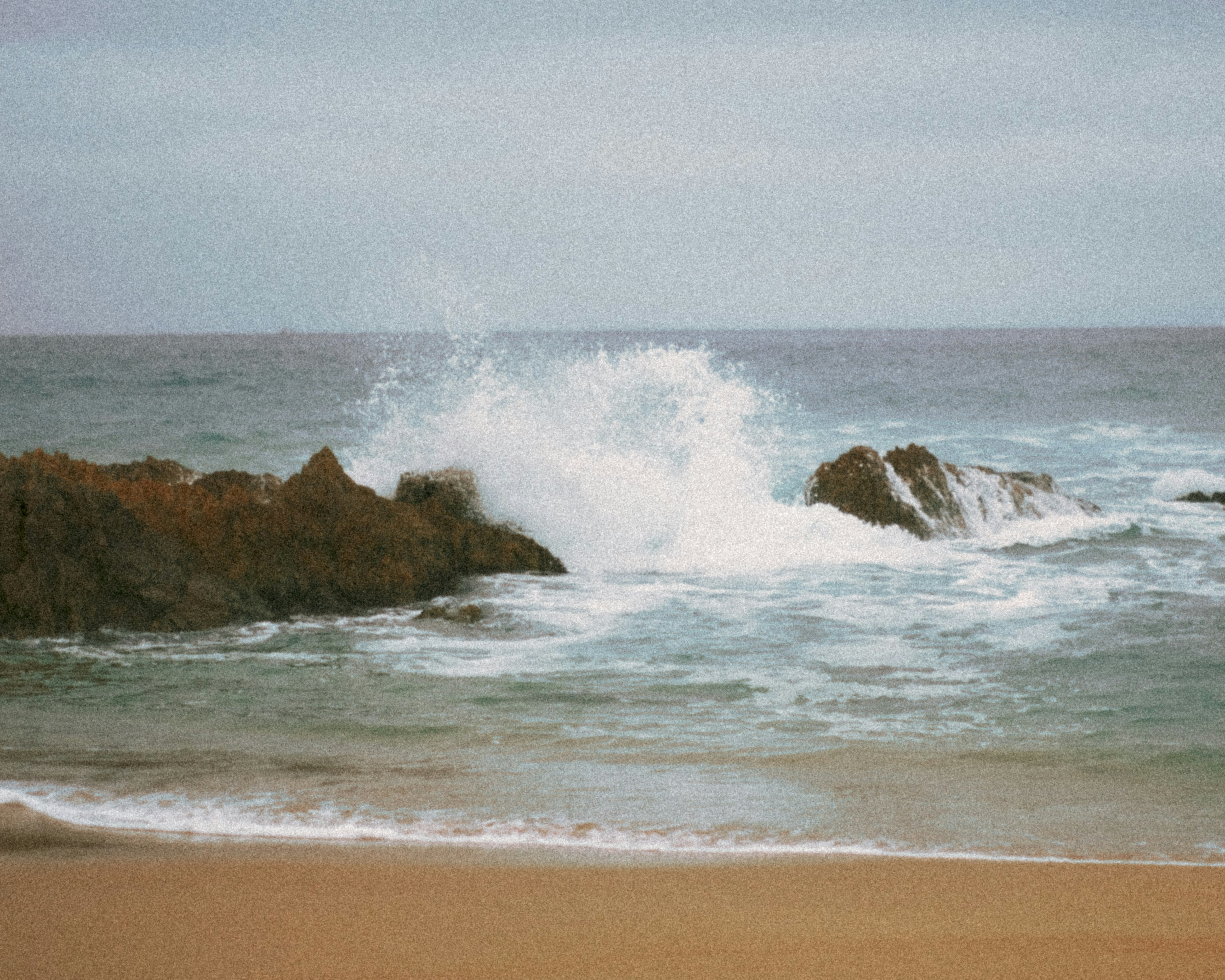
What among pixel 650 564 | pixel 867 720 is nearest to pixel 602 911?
pixel 867 720

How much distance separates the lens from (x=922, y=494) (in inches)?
487

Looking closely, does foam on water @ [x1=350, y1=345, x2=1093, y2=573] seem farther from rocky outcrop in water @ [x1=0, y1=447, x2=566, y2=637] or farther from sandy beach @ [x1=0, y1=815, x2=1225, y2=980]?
sandy beach @ [x1=0, y1=815, x2=1225, y2=980]

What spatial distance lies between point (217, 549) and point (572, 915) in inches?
211

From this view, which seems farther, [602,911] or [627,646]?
[627,646]

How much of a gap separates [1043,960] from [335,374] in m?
52.9

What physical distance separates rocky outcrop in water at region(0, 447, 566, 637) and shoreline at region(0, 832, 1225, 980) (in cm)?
362

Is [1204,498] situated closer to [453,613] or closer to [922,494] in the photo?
[922,494]

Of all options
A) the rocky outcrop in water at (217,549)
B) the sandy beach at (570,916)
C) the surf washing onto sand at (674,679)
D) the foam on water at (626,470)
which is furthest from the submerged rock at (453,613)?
the sandy beach at (570,916)

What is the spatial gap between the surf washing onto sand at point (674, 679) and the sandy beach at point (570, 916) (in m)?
0.22

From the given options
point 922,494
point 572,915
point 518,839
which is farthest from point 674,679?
point 922,494

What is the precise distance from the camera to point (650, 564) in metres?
10.4

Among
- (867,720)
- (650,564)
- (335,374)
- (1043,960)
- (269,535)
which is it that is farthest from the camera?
(335,374)

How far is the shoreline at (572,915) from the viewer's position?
327 centimetres

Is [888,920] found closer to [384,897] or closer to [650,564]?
[384,897]
